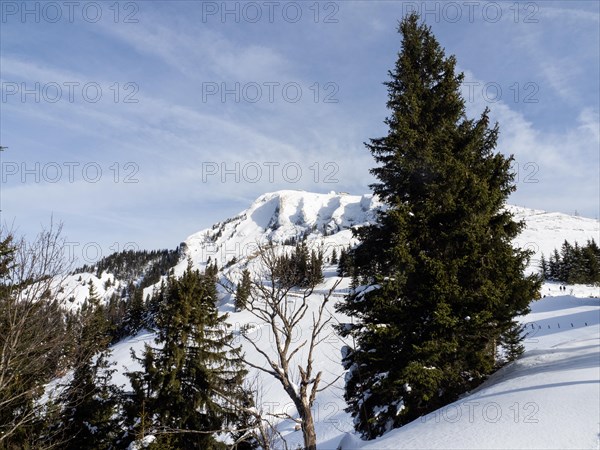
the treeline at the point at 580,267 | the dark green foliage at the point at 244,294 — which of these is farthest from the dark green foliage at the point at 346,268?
the treeline at the point at 580,267

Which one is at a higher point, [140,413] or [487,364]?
[487,364]

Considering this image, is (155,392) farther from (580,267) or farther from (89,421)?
(580,267)

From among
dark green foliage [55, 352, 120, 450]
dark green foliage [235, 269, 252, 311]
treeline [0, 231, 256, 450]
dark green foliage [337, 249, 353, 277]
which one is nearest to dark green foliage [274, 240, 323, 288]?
dark green foliage [337, 249, 353, 277]

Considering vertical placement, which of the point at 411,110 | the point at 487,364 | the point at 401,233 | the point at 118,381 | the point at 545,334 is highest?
the point at 411,110

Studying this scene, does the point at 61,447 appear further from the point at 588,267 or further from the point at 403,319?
the point at 588,267

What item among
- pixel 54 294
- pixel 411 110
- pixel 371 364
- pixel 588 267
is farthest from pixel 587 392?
pixel 588 267

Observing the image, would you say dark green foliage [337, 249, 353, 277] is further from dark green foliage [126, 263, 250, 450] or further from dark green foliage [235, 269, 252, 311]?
dark green foliage [126, 263, 250, 450]

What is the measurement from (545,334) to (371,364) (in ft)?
104

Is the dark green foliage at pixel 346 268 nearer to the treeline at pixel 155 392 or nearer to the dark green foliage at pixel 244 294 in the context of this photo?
the dark green foliage at pixel 244 294

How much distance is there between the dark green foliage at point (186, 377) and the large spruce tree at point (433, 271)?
584cm

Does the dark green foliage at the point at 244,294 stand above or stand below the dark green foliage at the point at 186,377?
above

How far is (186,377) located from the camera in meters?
14.3

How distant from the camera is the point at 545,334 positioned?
3259 cm

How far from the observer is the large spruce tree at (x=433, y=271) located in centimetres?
892
